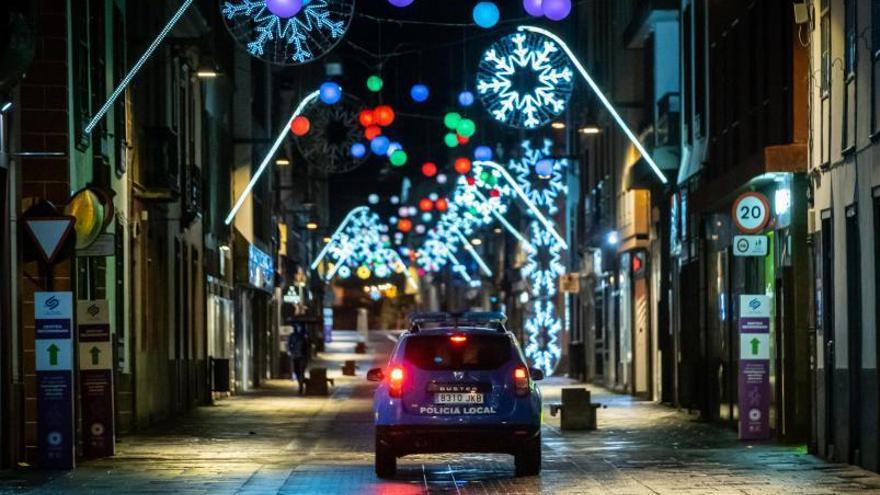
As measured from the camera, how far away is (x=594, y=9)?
5441 centimetres

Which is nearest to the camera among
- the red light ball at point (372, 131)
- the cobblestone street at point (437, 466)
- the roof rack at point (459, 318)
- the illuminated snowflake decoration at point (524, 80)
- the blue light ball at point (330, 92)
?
the cobblestone street at point (437, 466)

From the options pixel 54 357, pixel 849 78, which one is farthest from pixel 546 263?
pixel 54 357

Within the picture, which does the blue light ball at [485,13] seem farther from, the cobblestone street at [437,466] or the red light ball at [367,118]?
the red light ball at [367,118]

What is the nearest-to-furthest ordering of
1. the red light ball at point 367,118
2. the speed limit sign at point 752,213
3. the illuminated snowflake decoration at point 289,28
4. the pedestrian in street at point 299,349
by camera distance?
the illuminated snowflake decoration at point 289,28 < the speed limit sign at point 752,213 < the red light ball at point 367,118 < the pedestrian in street at point 299,349

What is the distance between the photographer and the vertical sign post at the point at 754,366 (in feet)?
86.0

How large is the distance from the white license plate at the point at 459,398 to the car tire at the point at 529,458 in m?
0.70

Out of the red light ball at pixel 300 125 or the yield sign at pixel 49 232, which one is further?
the red light ball at pixel 300 125

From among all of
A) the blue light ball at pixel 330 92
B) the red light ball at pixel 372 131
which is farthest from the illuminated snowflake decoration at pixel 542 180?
the blue light ball at pixel 330 92

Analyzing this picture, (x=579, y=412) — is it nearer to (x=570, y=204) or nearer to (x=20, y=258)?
(x=20, y=258)

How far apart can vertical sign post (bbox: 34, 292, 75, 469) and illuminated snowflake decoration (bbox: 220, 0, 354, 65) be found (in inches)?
192

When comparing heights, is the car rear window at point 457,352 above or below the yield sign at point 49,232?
below

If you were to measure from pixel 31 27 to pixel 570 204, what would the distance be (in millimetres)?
43698

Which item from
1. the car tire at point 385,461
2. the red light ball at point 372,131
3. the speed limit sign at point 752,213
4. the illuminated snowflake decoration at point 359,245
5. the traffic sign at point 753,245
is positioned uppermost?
the red light ball at point 372,131

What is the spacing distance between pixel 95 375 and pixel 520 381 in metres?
6.09
